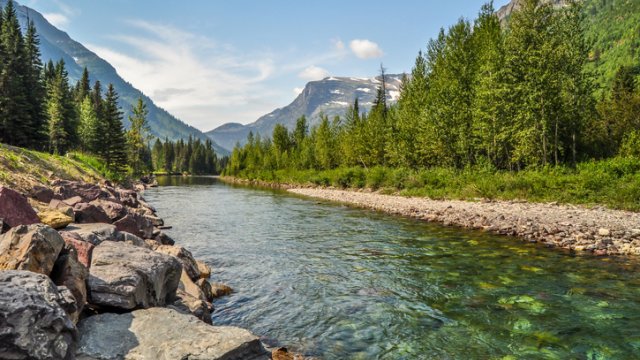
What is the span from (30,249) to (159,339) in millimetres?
2401

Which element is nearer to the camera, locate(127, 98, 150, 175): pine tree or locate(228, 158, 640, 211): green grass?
locate(228, 158, 640, 211): green grass

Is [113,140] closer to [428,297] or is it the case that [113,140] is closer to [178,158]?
[428,297]

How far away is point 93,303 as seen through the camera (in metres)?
6.36

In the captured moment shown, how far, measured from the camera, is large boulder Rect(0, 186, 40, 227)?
26.5ft

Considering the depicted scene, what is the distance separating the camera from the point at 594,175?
2444 centimetres

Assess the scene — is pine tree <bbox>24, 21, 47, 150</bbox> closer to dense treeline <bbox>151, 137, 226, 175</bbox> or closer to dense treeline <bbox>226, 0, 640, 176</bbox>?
dense treeline <bbox>226, 0, 640, 176</bbox>


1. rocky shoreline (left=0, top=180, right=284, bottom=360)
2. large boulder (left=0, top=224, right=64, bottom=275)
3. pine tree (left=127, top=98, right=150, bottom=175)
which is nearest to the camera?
rocky shoreline (left=0, top=180, right=284, bottom=360)

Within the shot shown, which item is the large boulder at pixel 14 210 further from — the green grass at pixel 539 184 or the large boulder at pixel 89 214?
the green grass at pixel 539 184

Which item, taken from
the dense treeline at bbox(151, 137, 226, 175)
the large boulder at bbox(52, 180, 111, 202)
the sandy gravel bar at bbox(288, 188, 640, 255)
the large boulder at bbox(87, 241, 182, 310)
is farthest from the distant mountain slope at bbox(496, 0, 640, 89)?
the dense treeline at bbox(151, 137, 226, 175)

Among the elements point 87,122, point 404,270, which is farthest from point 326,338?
point 87,122

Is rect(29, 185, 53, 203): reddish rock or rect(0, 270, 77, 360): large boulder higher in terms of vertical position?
rect(29, 185, 53, 203): reddish rock

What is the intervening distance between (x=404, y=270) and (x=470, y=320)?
14.4 feet

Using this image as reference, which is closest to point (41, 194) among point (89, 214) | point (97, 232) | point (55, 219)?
point (89, 214)

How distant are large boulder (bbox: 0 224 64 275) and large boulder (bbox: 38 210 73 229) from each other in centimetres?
375
